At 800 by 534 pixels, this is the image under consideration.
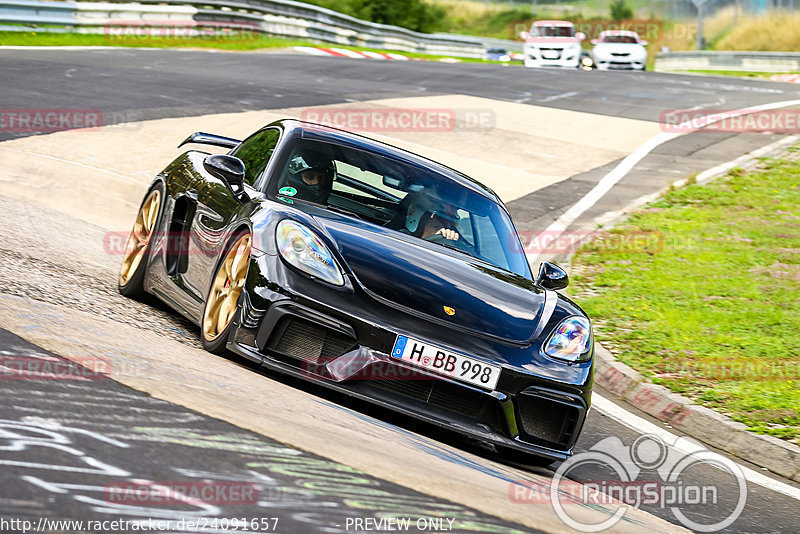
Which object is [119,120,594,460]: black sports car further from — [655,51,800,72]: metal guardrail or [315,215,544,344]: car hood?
[655,51,800,72]: metal guardrail

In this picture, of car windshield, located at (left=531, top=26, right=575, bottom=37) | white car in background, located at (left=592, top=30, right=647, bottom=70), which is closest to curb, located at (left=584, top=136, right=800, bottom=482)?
white car in background, located at (left=592, top=30, right=647, bottom=70)

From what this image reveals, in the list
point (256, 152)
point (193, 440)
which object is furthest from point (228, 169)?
point (193, 440)

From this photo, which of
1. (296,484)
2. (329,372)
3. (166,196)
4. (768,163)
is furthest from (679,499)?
(768,163)

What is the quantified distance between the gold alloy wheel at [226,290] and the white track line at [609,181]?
5.40 m

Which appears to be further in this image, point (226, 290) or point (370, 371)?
point (226, 290)

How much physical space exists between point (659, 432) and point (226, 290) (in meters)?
2.82

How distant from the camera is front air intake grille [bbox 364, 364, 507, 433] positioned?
4883mm

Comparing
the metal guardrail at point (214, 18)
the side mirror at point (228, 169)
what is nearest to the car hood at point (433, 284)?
the side mirror at point (228, 169)

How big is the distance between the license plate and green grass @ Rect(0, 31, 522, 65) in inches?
792

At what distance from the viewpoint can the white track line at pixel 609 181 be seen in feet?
39.0

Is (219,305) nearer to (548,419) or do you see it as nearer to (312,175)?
(312,175)

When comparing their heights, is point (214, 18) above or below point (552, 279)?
above

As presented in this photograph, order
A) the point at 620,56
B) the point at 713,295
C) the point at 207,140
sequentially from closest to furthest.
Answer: the point at 207,140 → the point at 713,295 → the point at 620,56

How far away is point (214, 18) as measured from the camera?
29.1 m
